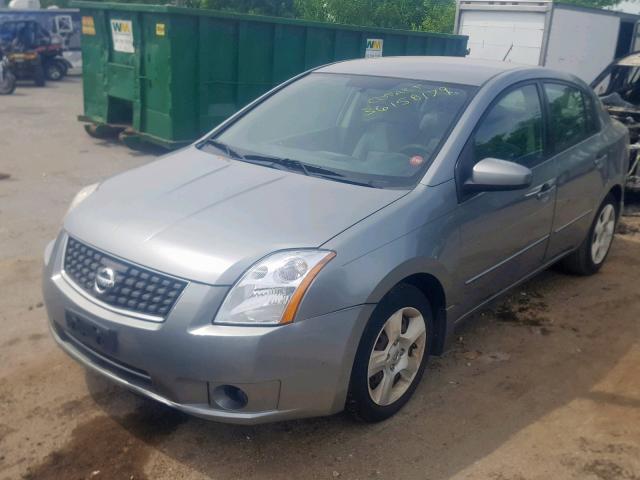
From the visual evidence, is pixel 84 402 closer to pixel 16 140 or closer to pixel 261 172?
pixel 261 172

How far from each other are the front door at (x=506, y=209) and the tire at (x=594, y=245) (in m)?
→ 0.94

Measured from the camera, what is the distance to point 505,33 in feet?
48.1

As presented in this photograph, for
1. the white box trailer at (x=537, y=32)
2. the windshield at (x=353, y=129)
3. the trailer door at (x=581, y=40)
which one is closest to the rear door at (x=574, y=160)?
the windshield at (x=353, y=129)

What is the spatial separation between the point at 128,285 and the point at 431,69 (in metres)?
2.37

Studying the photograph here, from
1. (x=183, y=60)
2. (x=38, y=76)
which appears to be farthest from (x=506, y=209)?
(x=38, y=76)

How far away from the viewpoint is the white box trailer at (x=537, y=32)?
14.3 metres

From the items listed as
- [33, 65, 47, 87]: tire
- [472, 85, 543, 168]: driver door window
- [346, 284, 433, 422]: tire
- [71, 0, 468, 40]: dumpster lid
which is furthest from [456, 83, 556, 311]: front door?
[33, 65, 47, 87]: tire

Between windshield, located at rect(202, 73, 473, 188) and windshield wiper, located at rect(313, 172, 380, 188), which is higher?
windshield, located at rect(202, 73, 473, 188)

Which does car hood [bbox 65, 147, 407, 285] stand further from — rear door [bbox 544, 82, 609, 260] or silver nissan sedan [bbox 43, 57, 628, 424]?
rear door [bbox 544, 82, 609, 260]

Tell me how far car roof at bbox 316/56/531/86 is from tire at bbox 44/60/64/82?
1863 centimetres

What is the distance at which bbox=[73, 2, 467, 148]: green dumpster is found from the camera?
9422 mm

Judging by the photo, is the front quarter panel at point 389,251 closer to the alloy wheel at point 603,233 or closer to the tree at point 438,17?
the alloy wheel at point 603,233

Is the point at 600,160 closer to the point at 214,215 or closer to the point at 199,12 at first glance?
the point at 214,215

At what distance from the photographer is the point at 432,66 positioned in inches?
171
